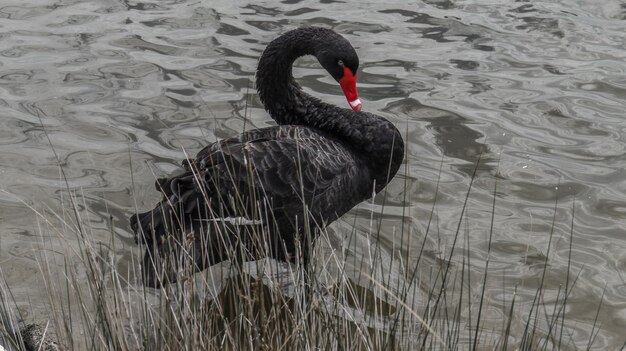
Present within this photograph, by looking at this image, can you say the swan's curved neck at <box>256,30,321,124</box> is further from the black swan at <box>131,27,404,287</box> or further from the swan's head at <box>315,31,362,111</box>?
the swan's head at <box>315,31,362,111</box>

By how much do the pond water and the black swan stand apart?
0.83 feet

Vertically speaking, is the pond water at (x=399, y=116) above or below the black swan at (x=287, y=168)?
below

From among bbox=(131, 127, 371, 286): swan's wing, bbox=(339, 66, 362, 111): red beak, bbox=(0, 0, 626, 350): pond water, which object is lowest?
bbox=(0, 0, 626, 350): pond water

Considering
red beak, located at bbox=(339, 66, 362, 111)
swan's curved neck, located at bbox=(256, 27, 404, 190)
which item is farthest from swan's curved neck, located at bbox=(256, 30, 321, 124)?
red beak, located at bbox=(339, 66, 362, 111)

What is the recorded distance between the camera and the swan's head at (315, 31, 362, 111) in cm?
546

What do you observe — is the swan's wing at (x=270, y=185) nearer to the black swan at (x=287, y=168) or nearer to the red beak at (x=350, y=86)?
the black swan at (x=287, y=168)

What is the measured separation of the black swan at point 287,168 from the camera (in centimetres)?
438

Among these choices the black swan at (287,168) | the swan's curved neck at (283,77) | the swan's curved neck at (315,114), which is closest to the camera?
the black swan at (287,168)

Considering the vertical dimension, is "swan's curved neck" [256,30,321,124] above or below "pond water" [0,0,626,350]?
above

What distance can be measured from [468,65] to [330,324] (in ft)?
15.8

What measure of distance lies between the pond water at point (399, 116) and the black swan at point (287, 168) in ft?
0.83

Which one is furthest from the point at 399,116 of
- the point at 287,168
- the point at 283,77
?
the point at 287,168

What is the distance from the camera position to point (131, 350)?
3205 millimetres

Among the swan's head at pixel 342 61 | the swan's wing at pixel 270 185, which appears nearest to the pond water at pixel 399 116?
the swan's wing at pixel 270 185
